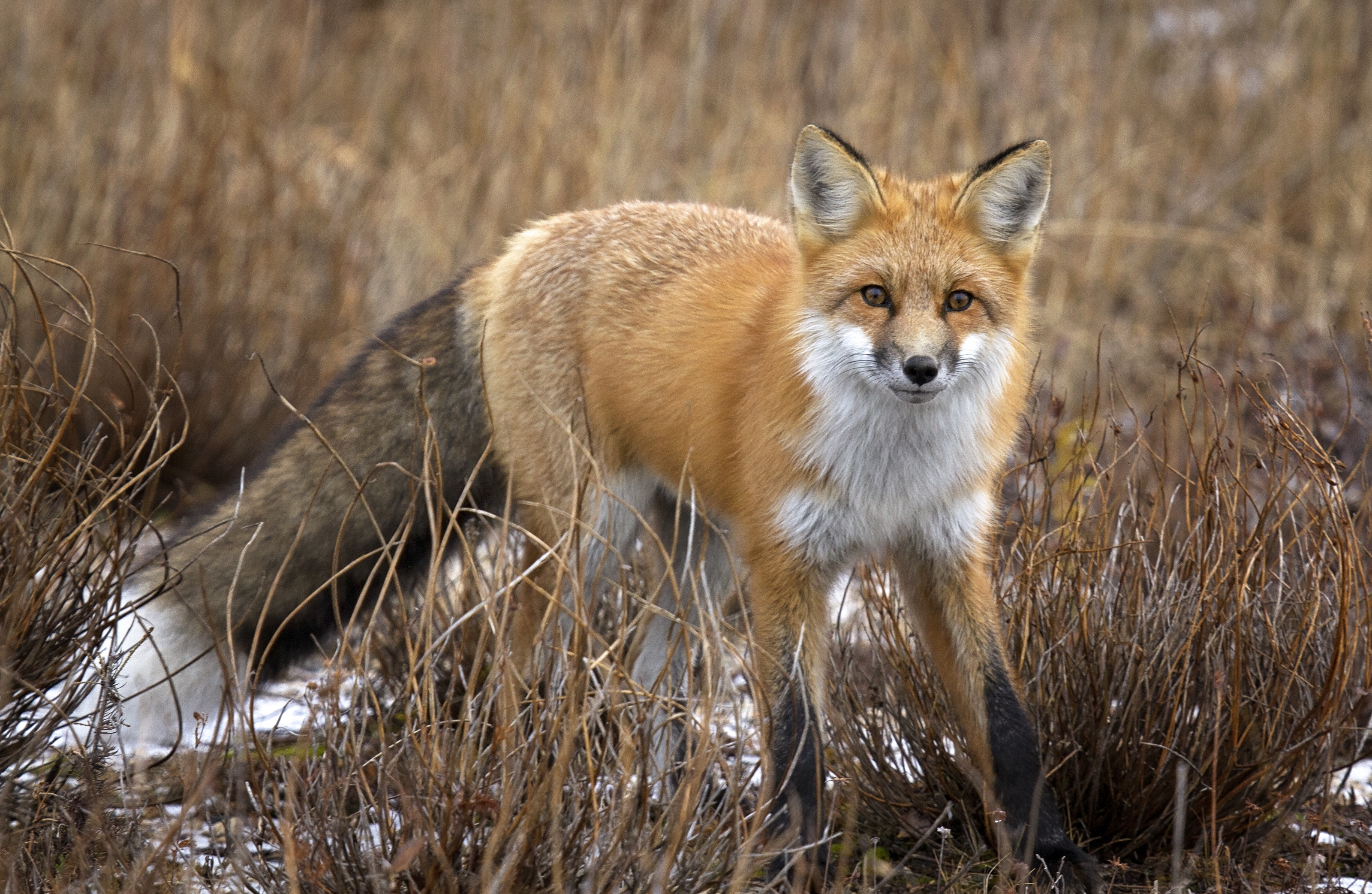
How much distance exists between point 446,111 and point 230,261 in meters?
2.11

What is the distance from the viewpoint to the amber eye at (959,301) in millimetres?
2539

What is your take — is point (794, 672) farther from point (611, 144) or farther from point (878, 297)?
point (611, 144)

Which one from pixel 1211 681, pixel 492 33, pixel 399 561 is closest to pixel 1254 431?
pixel 1211 681

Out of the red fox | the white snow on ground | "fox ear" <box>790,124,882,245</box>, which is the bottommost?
the white snow on ground

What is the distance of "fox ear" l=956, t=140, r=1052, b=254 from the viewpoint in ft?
8.45

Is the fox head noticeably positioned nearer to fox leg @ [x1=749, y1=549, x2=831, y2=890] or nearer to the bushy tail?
fox leg @ [x1=749, y1=549, x2=831, y2=890]

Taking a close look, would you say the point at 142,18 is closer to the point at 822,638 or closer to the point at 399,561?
the point at 399,561

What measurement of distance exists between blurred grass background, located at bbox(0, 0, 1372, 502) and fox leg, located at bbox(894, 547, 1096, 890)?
2291 mm

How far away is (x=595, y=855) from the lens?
2.01 metres

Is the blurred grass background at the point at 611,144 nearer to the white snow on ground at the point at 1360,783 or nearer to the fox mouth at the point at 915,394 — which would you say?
the white snow on ground at the point at 1360,783

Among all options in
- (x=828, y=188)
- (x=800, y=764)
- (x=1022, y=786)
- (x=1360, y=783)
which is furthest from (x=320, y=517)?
(x=1360, y=783)

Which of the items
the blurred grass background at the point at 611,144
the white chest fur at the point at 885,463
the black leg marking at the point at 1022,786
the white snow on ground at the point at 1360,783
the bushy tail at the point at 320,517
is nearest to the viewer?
the black leg marking at the point at 1022,786

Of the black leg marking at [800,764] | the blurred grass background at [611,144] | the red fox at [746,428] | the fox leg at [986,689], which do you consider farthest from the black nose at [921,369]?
the blurred grass background at [611,144]

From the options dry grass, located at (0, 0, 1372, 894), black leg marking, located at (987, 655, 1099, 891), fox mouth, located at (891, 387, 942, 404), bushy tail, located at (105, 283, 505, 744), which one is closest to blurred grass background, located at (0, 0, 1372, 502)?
dry grass, located at (0, 0, 1372, 894)
